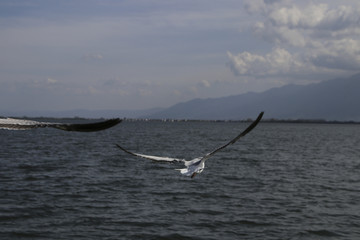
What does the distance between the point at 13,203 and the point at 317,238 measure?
1590 cm

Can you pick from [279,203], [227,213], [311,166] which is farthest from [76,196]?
[311,166]

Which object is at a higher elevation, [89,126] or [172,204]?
[89,126]

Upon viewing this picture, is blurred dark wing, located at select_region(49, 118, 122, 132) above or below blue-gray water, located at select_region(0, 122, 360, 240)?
above

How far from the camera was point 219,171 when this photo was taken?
3553 cm

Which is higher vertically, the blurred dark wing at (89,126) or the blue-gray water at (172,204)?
the blurred dark wing at (89,126)

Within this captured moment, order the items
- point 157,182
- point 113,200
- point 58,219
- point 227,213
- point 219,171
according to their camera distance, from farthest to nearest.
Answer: point 219,171, point 157,182, point 113,200, point 227,213, point 58,219

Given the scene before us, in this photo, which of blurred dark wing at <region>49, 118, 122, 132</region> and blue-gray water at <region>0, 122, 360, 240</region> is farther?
blue-gray water at <region>0, 122, 360, 240</region>

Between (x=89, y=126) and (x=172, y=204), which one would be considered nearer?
(x=89, y=126)

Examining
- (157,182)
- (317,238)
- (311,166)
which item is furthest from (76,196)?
(311,166)

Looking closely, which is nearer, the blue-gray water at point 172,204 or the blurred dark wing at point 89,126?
the blurred dark wing at point 89,126

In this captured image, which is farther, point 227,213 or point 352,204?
point 352,204

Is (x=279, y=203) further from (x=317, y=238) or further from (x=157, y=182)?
(x=157, y=182)

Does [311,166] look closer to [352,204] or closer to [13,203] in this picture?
[352,204]

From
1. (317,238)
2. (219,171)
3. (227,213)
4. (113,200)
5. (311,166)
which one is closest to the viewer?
(317,238)
